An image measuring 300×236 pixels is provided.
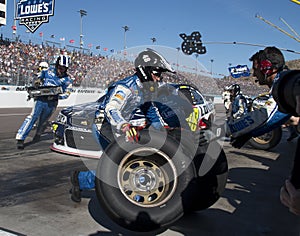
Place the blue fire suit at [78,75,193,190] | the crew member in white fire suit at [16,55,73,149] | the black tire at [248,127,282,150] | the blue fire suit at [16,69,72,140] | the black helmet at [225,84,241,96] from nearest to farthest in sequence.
Result: 1. the blue fire suit at [78,75,193,190]
2. the crew member in white fire suit at [16,55,73,149]
3. the blue fire suit at [16,69,72,140]
4. the black tire at [248,127,282,150]
5. the black helmet at [225,84,241,96]

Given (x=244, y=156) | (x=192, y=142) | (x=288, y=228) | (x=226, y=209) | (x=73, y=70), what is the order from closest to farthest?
(x=192, y=142) < (x=288, y=228) < (x=226, y=209) < (x=244, y=156) < (x=73, y=70)

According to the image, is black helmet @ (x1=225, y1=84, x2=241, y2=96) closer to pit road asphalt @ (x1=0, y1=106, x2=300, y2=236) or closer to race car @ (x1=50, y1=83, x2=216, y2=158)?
pit road asphalt @ (x1=0, y1=106, x2=300, y2=236)

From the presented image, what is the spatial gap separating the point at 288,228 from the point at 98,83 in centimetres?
278

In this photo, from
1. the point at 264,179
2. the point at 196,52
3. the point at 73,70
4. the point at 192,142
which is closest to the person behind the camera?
the point at 192,142

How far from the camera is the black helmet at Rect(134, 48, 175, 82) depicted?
12.5 feet

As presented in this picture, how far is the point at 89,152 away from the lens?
6.71 m

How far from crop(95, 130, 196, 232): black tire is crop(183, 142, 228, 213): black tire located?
0.37 meters

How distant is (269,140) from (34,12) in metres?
13.2

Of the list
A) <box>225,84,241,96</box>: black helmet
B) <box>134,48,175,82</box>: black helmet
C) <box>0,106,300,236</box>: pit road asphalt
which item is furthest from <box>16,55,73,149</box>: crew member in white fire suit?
<box>225,84,241,96</box>: black helmet

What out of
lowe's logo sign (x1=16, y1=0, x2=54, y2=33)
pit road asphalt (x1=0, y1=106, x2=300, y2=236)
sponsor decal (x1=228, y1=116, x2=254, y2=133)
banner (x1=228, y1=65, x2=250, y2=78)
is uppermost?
lowe's logo sign (x1=16, y1=0, x2=54, y2=33)

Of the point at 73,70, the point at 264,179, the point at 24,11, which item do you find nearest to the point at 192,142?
the point at 264,179

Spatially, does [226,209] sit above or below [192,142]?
below

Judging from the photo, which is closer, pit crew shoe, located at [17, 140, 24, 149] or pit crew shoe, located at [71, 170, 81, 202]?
pit crew shoe, located at [71, 170, 81, 202]

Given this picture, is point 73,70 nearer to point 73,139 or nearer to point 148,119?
point 73,139
